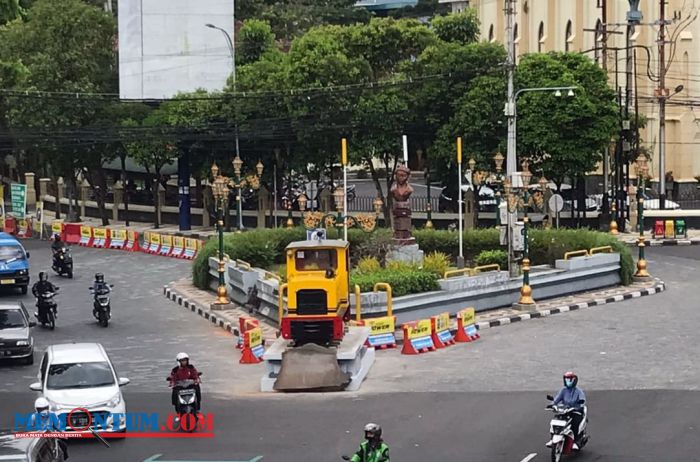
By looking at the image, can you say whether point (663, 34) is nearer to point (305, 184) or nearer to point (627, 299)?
point (305, 184)

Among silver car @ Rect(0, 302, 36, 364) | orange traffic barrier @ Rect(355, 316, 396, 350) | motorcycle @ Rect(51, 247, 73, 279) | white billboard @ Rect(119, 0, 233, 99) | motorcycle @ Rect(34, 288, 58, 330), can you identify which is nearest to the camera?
silver car @ Rect(0, 302, 36, 364)

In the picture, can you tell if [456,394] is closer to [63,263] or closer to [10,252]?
[10,252]

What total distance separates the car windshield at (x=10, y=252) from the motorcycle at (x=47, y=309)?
6.64 metres

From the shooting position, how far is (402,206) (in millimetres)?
38188

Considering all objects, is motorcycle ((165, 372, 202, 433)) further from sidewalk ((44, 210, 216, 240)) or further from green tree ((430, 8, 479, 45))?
green tree ((430, 8, 479, 45))

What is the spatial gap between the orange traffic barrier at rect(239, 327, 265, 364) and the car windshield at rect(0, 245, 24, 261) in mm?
14352

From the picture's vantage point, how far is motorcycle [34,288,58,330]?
3397 cm

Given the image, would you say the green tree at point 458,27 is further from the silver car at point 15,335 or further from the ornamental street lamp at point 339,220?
the silver car at point 15,335

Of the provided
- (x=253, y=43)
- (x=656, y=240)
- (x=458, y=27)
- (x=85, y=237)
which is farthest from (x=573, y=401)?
(x=253, y=43)

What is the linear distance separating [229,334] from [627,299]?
12028 millimetres

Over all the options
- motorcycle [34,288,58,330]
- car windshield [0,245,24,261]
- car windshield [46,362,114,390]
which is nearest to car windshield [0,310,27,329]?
motorcycle [34,288,58,330]

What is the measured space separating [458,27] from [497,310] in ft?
98.1

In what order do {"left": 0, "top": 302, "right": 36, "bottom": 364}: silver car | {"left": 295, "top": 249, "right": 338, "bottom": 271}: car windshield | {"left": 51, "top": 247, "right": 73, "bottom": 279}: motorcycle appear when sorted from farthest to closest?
{"left": 51, "top": 247, "right": 73, "bottom": 279}: motorcycle → {"left": 0, "top": 302, "right": 36, "bottom": 364}: silver car → {"left": 295, "top": 249, "right": 338, "bottom": 271}: car windshield

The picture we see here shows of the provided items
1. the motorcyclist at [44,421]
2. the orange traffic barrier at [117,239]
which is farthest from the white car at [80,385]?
the orange traffic barrier at [117,239]
